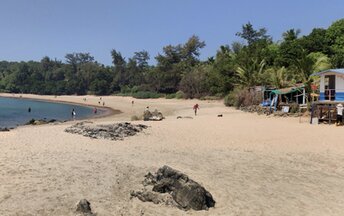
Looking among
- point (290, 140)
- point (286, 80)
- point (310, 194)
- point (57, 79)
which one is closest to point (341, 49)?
point (286, 80)

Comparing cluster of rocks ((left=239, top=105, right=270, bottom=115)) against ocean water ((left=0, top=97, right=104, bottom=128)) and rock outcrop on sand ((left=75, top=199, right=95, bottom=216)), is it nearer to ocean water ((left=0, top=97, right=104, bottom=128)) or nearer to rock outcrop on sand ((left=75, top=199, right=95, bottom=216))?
ocean water ((left=0, top=97, right=104, bottom=128))

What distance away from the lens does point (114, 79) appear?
11556cm

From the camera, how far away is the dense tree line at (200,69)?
46.8m

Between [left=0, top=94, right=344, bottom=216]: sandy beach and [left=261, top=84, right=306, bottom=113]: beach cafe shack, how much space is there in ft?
44.8

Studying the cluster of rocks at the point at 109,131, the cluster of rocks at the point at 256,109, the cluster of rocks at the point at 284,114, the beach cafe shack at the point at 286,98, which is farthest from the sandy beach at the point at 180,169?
the cluster of rocks at the point at 256,109

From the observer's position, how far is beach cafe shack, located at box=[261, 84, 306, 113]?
34.6 meters

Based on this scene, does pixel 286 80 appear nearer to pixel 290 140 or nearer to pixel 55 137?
pixel 290 140

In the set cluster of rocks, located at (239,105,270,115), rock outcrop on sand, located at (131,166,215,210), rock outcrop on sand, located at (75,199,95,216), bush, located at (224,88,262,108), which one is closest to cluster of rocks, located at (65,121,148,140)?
rock outcrop on sand, located at (131,166,215,210)

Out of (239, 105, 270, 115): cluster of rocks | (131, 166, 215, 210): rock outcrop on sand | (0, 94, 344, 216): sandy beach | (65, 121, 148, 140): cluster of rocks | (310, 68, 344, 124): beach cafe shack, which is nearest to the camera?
(131, 166, 215, 210): rock outcrop on sand

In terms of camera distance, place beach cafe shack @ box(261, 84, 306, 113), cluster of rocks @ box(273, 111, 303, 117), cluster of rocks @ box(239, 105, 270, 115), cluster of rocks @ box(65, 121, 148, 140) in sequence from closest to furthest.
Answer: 1. cluster of rocks @ box(65, 121, 148, 140)
2. cluster of rocks @ box(273, 111, 303, 117)
3. beach cafe shack @ box(261, 84, 306, 113)
4. cluster of rocks @ box(239, 105, 270, 115)

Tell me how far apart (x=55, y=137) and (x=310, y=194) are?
43.2 feet

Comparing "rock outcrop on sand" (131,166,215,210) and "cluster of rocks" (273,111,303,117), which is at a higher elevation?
"cluster of rocks" (273,111,303,117)

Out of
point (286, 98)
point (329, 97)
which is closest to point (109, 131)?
point (329, 97)

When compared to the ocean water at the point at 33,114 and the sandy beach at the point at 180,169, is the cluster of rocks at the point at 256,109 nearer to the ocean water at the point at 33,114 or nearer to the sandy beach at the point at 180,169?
the sandy beach at the point at 180,169
